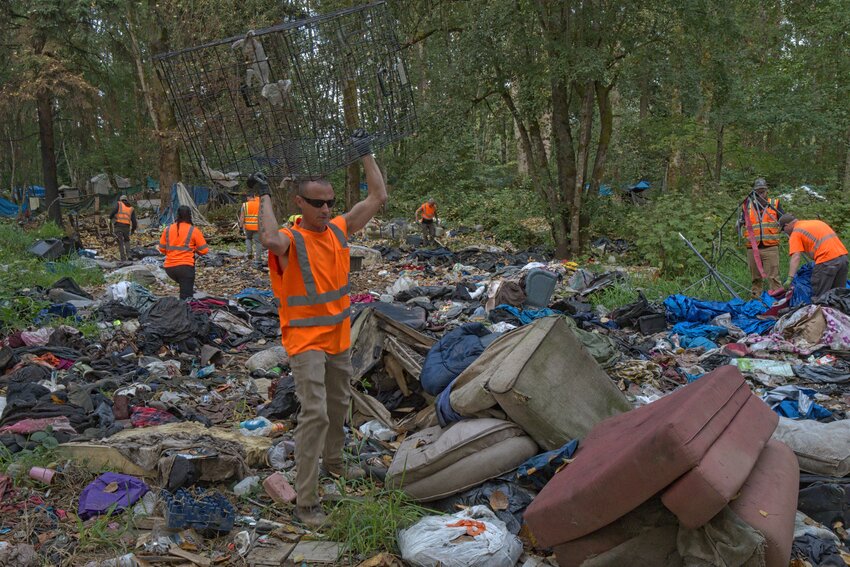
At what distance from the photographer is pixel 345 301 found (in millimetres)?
3785

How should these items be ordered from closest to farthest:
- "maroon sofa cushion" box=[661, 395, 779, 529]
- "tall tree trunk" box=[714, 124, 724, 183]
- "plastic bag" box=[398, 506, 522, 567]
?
1. "maroon sofa cushion" box=[661, 395, 779, 529]
2. "plastic bag" box=[398, 506, 522, 567]
3. "tall tree trunk" box=[714, 124, 724, 183]

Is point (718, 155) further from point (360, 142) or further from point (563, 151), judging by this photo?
point (360, 142)

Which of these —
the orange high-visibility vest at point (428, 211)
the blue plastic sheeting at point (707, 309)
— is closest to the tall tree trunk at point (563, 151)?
the orange high-visibility vest at point (428, 211)

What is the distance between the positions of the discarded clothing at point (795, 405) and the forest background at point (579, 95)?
5.22 metres

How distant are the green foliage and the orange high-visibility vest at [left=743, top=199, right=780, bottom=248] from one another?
7.60 metres

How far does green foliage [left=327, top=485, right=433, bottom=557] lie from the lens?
3348 millimetres

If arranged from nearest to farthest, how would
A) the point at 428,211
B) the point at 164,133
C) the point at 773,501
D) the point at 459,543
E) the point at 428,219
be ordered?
the point at 773,501 → the point at 459,543 → the point at 428,211 → the point at 428,219 → the point at 164,133

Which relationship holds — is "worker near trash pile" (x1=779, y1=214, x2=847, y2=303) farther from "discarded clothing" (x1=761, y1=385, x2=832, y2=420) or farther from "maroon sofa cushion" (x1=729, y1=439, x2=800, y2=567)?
"maroon sofa cushion" (x1=729, y1=439, x2=800, y2=567)

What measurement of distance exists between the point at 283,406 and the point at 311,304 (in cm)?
187

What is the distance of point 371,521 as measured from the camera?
3.43 m

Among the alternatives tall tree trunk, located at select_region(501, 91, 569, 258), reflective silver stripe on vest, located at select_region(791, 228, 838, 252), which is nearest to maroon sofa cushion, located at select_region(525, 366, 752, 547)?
reflective silver stripe on vest, located at select_region(791, 228, 838, 252)

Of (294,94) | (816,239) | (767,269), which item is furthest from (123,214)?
(816,239)

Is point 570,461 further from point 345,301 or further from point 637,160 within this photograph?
point 637,160

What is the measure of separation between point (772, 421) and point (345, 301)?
2321 mm
